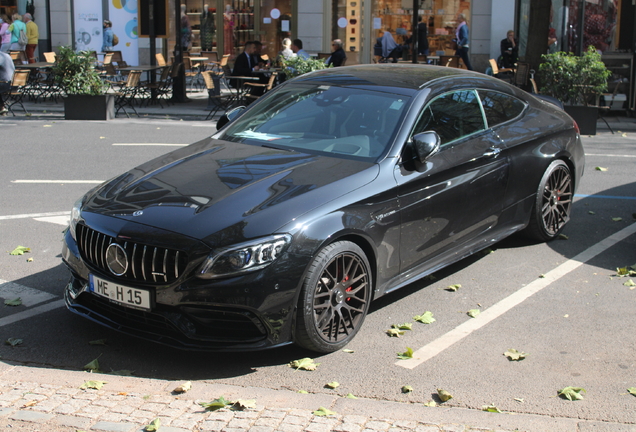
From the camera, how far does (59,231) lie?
718 centimetres

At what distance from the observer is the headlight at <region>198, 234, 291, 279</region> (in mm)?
4027

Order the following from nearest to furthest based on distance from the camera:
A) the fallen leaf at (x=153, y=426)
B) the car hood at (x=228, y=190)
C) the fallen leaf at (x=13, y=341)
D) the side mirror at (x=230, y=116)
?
the fallen leaf at (x=153, y=426), the car hood at (x=228, y=190), the fallen leaf at (x=13, y=341), the side mirror at (x=230, y=116)

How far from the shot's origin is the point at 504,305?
5.39 metres

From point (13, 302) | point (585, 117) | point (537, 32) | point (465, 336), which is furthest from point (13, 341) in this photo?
point (537, 32)

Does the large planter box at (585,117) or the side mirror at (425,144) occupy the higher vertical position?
the side mirror at (425,144)

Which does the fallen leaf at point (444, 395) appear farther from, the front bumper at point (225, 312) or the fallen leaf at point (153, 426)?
the fallen leaf at point (153, 426)

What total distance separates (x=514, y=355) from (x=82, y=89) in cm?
1333

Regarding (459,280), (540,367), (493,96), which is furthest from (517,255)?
(540,367)

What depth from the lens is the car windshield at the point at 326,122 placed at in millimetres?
5172

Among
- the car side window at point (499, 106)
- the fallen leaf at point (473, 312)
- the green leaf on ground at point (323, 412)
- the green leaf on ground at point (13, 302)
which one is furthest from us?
the car side window at point (499, 106)

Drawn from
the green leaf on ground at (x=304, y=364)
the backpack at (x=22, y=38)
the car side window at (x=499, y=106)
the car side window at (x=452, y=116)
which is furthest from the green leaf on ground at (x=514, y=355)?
the backpack at (x=22, y=38)

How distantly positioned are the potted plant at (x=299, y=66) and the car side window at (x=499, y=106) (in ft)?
30.1

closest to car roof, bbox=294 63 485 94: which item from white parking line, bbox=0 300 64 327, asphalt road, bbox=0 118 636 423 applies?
asphalt road, bbox=0 118 636 423

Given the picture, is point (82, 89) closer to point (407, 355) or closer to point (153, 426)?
point (407, 355)
